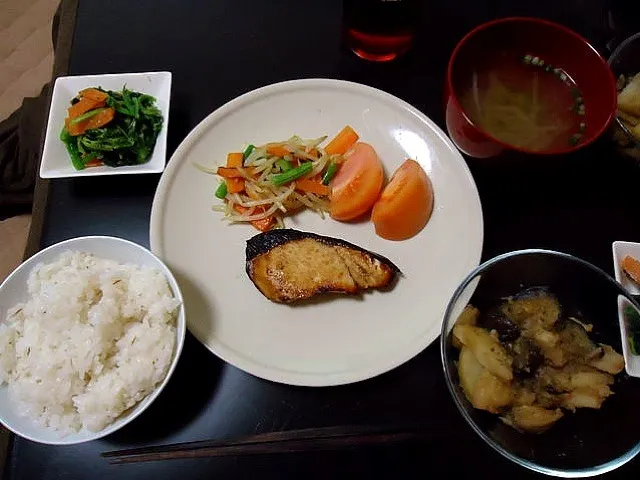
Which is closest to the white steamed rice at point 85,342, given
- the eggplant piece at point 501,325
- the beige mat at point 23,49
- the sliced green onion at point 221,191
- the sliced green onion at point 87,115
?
the sliced green onion at point 221,191

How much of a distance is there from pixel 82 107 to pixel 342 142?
0.67 metres

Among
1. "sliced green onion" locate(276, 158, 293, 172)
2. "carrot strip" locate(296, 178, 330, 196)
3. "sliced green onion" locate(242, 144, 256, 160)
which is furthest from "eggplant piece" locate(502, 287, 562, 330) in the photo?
"sliced green onion" locate(242, 144, 256, 160)

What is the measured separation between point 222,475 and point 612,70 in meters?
1.37

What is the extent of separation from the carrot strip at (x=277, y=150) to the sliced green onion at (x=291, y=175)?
2.2 inches

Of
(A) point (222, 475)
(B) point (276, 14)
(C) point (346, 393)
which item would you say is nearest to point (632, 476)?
(C) point (346, 393)

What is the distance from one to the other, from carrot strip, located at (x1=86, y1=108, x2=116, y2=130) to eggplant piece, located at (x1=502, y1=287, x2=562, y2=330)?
3.47ft

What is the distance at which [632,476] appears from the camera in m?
1.30

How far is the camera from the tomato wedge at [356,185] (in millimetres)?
1459

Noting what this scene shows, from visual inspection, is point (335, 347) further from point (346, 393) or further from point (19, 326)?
point (19, 326)

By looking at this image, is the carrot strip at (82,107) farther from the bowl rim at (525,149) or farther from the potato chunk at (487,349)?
the potato chunk at (487,349)

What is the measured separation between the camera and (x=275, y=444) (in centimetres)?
129

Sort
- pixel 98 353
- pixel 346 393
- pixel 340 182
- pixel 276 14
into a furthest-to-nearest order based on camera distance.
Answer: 1. pixel 276 14
2. pixel 340 182
3. pixel 346 393
4. pixel 98 353

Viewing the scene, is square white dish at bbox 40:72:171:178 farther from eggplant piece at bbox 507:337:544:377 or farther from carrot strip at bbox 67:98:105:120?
eggplant piece at bbox 507:337:544:377

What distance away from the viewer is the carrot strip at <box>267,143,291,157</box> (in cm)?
154
